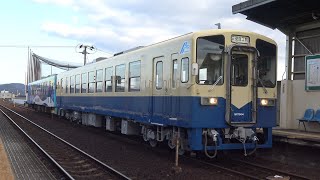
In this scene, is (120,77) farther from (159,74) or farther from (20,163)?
(20,163)

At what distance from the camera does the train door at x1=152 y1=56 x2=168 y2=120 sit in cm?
1233

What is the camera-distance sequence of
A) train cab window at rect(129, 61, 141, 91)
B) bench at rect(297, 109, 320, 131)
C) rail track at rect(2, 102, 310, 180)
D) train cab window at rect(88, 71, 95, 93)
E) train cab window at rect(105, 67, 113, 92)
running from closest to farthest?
rail track at rect(2, 102, 310, 180) → train cab window at rect(129, 61, 141, 91) → bench at rect(297, 109, 320, 131) → train cab window at rect(105, 67, 113, 92) → train cab window at rect(88, 71, 95, 93)

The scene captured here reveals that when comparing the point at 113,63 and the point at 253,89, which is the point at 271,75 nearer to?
the point at 253,89

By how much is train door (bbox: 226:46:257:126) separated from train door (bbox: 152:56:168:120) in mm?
1912

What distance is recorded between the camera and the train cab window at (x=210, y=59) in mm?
10844

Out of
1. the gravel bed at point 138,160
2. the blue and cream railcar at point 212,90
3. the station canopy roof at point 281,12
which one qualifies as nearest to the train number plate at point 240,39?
the blue and cream railcar at point 212,90

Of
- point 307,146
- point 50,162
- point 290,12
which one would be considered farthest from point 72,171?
point 290,12

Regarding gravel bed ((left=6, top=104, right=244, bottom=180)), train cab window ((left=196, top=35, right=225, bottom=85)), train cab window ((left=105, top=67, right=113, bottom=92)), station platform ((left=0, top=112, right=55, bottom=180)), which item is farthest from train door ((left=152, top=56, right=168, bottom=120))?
train cab window ((left=105, top=67, right=113, bottom=92))

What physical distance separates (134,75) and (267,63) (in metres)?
4.58

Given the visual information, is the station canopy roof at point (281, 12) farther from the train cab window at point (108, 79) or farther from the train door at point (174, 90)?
the train cab window at point (108, 79)

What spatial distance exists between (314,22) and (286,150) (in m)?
4.60

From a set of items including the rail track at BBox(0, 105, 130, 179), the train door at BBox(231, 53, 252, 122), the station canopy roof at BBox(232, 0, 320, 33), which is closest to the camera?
the rail track at BBox(0, 105, 130, 179)

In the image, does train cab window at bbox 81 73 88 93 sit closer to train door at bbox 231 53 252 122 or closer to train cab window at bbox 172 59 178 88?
train cab window at bbox 172 59 178 88

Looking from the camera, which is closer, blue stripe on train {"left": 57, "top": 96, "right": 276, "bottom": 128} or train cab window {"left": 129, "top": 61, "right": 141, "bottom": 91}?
blue stripe on train {"left": 57, "top": 96, "right": 276, "bottom": 128}
